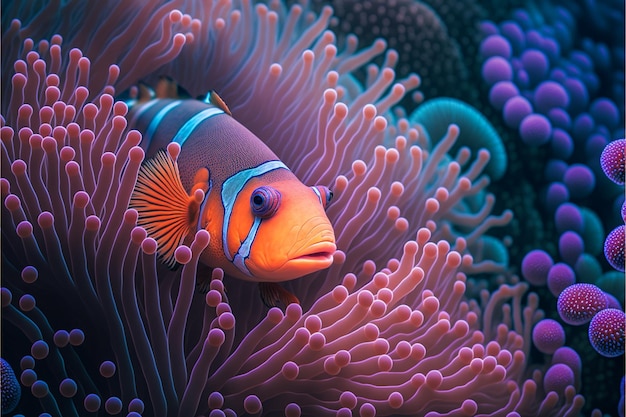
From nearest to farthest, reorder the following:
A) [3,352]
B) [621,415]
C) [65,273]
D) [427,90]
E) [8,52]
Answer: [65,273]
[3,352]
[621,415]
[8,52]
[427,90]

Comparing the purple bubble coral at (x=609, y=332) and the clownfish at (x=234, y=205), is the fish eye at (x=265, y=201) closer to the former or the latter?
the clownfish at (x=234, y=205)

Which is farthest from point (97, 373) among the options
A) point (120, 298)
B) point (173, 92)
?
point (173, 92)

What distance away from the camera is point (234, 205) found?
1.43m

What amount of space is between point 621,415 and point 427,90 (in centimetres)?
150

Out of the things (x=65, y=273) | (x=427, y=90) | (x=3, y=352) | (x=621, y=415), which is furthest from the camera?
(x=427, y=90)

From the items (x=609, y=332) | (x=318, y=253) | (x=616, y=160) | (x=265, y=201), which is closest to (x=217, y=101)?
(x=265, y=201)

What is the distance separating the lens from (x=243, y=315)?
5.04 ft

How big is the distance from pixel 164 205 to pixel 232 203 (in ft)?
0.60

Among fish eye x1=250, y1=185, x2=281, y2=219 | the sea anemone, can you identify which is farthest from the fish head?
the sea anemone

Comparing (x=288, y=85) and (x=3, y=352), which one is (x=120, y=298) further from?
(x=288, y=85)

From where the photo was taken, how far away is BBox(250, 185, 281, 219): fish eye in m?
1.33

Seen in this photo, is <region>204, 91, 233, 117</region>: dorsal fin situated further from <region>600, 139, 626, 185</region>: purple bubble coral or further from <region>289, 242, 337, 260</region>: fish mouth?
<region>600, 139, 626, 185</region>: purple bubble coral

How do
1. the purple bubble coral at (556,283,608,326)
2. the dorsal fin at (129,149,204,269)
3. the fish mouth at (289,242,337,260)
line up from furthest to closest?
the purple bubble coral at (556,283,608,326), the dorsal fin at (129,149,204,269), the fish mouth at (289,242,337,260)

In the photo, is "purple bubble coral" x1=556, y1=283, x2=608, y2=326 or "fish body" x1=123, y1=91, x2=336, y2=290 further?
"purple bubble coral" x1=556, y1=283, x2=608, y2=326
